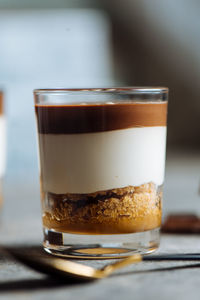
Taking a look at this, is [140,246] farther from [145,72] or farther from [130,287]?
[145,72]

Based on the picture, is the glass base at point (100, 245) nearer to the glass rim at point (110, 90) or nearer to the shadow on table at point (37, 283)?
the shadow on table at point (37, 283)

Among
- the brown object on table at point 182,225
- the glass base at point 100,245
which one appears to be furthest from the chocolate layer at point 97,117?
the brown object on table at point 182,225

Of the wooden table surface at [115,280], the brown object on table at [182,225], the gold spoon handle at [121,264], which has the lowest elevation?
the brown object on table at [182,225]

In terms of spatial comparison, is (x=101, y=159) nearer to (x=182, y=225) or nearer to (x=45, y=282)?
(x=45, y=282)

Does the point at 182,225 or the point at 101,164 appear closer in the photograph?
the point at 101,164

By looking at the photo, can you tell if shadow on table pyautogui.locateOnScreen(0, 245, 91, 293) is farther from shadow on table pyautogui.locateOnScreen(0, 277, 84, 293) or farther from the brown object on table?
the brown object on table

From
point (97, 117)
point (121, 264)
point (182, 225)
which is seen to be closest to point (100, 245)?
point (121, 264)
